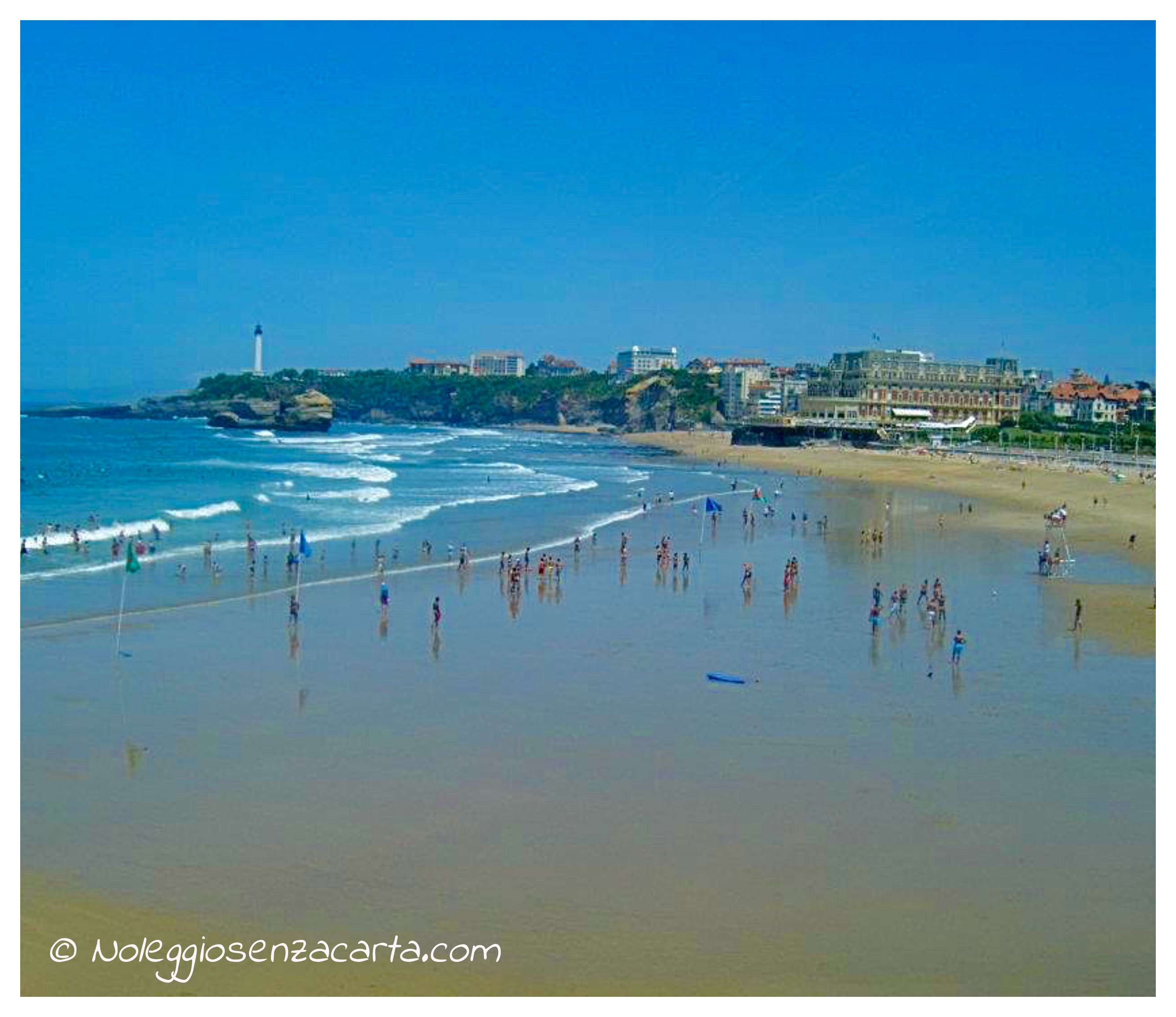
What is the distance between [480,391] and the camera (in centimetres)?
18175

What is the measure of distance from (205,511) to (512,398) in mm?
137228

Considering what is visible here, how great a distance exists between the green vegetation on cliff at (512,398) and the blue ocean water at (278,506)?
57077 mm

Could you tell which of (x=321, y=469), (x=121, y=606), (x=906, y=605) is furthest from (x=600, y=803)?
(x=321, y=469)

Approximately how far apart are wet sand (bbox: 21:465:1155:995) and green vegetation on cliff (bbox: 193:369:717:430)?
415ft

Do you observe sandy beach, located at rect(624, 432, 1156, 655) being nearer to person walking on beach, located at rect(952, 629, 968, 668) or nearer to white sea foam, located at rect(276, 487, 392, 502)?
person walking on beach, located at rect(952, 629, 968, 668)

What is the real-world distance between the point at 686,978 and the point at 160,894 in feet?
14.0

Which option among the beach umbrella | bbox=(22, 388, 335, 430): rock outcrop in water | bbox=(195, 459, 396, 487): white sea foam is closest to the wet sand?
the beach umbrella

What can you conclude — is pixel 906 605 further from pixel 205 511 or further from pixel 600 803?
pixel 205 511

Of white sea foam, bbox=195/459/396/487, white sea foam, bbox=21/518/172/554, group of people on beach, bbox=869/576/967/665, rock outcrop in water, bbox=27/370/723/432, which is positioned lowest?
white sea foam, bbox=195/459/396/487

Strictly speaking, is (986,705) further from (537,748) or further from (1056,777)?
(537,748)

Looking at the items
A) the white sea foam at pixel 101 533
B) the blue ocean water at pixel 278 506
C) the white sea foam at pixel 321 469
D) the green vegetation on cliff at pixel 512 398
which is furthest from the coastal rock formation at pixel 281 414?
the white sea foam at pixel 101 533

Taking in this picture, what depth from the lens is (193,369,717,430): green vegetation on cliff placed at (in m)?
150

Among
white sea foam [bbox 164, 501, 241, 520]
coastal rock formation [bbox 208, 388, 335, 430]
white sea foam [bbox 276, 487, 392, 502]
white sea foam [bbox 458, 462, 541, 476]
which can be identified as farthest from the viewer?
coastal rock formation [bbox 208, 388, 335, 430]

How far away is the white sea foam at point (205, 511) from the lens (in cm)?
3841
